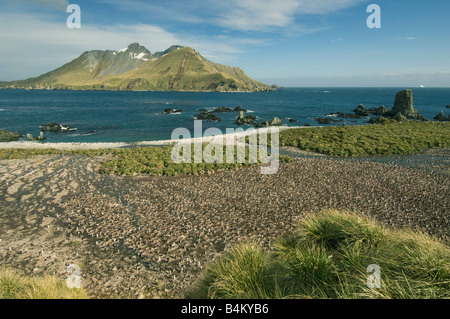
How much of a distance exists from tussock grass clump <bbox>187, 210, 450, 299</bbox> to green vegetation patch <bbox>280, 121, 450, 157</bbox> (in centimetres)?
2856

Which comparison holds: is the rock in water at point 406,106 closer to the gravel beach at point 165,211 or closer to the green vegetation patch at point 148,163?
the gravel beach at point 165,211

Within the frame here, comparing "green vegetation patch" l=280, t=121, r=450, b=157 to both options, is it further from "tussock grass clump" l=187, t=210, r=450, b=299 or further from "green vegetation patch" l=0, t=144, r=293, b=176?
"tussock grass clump" l=187, t=210, r=450, b=299

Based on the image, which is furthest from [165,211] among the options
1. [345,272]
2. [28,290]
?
[345,272]

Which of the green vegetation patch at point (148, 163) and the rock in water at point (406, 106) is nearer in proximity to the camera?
the green vegetation patch at point (148, 163)

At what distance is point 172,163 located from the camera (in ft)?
91.0

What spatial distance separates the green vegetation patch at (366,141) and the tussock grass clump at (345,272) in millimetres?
28556

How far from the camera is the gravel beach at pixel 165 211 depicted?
11.1 metres

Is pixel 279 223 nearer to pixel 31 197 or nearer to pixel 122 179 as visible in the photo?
pixel 122 179

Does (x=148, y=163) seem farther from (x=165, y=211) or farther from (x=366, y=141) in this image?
A: (x=366, y=141)

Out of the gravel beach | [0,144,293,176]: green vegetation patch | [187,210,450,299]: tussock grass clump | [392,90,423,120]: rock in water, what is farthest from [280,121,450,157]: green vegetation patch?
[392,90,423,120]: rock in water

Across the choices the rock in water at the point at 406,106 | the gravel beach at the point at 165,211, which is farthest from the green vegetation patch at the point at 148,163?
the rock in water at the point at 406,106

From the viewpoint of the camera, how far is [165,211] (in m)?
16.6

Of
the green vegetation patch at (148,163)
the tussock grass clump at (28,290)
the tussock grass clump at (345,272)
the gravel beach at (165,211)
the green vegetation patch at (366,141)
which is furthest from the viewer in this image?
the green vegetation patch at (366,141)
